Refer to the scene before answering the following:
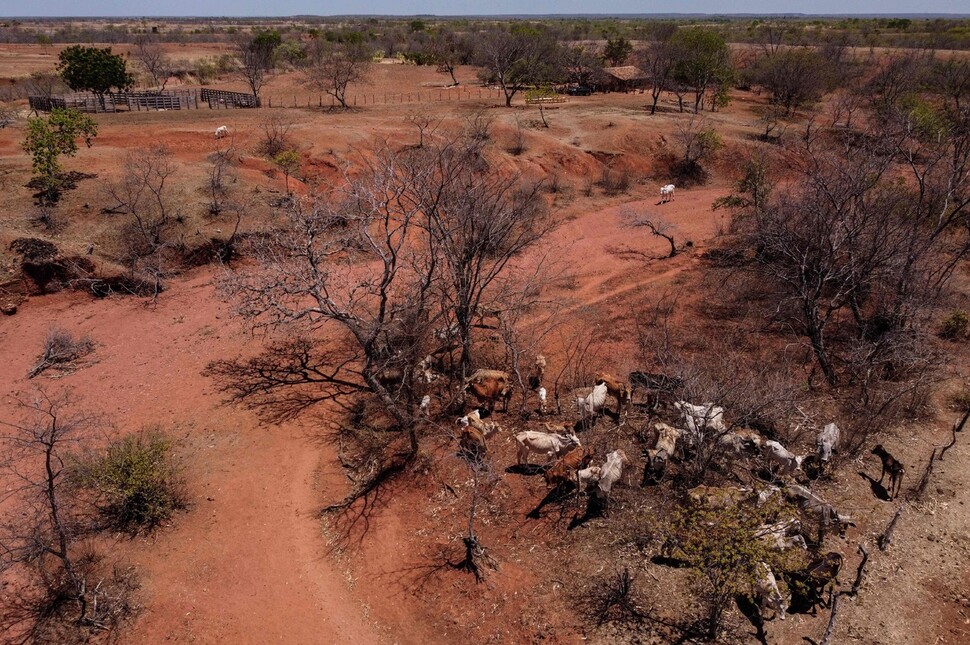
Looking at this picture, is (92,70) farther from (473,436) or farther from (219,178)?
(473,436)

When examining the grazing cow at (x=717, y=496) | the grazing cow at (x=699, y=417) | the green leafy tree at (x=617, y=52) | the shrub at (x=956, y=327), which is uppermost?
the green leafy tree at (x=617, y=52)

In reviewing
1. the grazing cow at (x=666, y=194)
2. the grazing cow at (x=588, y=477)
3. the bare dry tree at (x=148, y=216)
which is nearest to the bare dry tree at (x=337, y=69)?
the bare dry tree at (x=148, y=216)

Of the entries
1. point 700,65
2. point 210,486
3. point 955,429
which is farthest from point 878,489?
point 700,65

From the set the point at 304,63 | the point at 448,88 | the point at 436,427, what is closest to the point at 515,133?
the point at 448,88

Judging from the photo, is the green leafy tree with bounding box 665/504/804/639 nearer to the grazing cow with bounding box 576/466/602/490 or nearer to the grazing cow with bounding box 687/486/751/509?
the grazing cow with bounding box 687/486/751/509

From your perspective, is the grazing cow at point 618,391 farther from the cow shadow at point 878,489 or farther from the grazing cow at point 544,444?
the cow shadow at point 878,489

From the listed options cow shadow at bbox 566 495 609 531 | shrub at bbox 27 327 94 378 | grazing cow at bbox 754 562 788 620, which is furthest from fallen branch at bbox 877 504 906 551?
shrub at bbox 27 327 94 378
